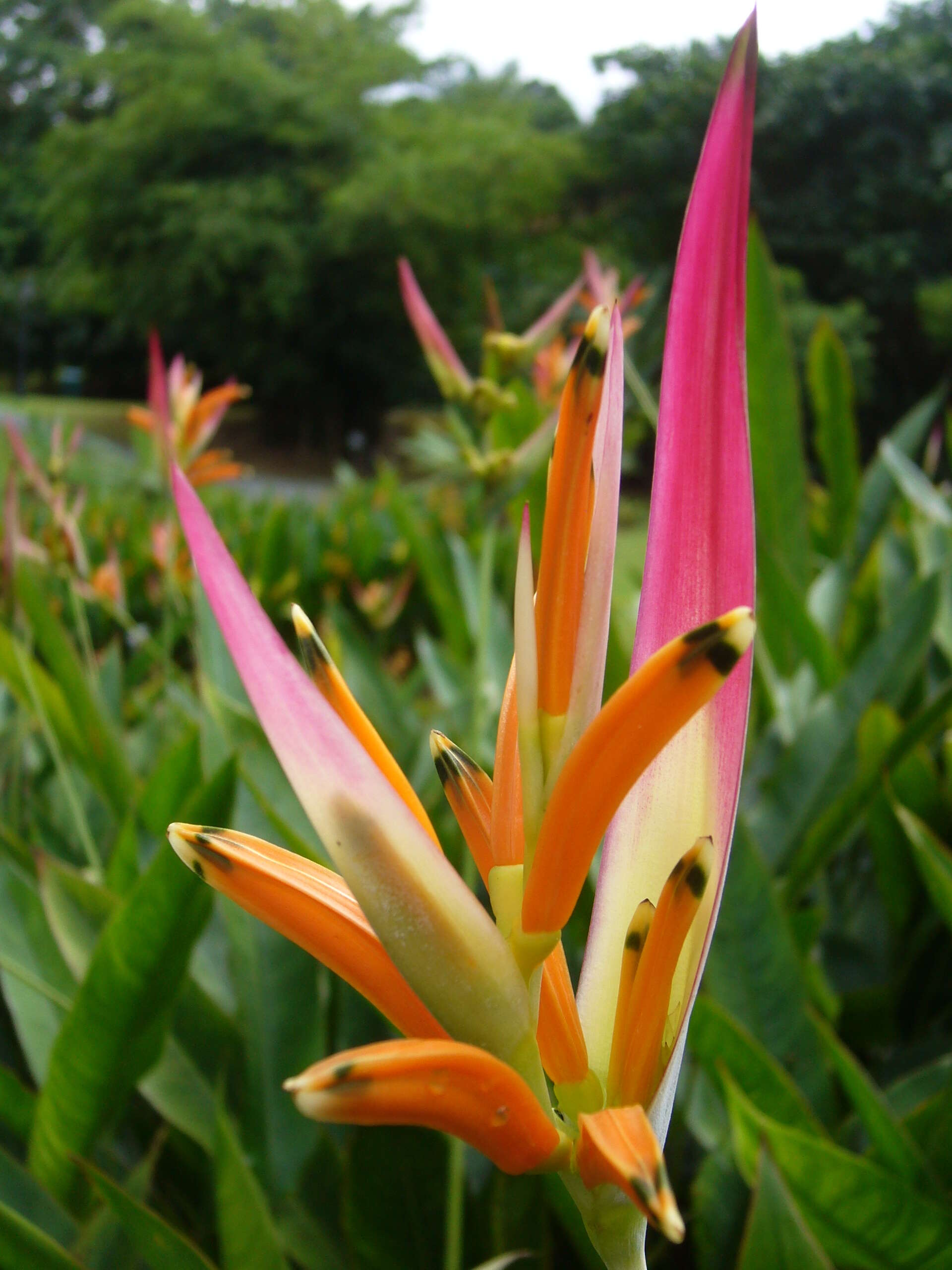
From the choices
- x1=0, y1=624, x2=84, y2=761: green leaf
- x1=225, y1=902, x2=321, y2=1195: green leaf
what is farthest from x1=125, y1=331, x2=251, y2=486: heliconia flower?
x1=225, y1=902, x2=321, y2=1195: green leaf

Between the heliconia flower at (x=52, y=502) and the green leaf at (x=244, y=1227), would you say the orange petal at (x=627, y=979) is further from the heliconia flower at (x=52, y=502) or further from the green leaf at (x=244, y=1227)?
the heliconia flower at (x=52, y=502)

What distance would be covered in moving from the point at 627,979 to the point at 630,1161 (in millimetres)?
51

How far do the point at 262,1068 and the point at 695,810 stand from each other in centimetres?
50

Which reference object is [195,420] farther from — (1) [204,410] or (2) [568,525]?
(2) [568,525]

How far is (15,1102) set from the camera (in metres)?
0.63

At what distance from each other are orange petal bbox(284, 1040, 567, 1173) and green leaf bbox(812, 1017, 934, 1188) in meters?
0.42

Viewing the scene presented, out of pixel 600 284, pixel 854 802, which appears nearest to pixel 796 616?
pixel 854 802

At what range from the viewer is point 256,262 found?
15.6m

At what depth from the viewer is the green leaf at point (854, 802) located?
30.7 inches

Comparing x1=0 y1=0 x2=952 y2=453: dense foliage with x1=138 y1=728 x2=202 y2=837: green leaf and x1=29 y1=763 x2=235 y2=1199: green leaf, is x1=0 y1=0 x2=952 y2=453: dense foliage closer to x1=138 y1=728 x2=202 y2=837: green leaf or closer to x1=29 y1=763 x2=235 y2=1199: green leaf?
x1=138 y1=728 x2=202 y2=837: green leaf

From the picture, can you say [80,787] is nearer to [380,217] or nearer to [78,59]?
[380,217]

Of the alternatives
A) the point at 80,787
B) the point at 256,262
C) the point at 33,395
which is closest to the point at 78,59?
the point at 256,262

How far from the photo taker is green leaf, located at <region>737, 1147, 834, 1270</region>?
0.44 m

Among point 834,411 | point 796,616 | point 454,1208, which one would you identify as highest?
point 834,411
